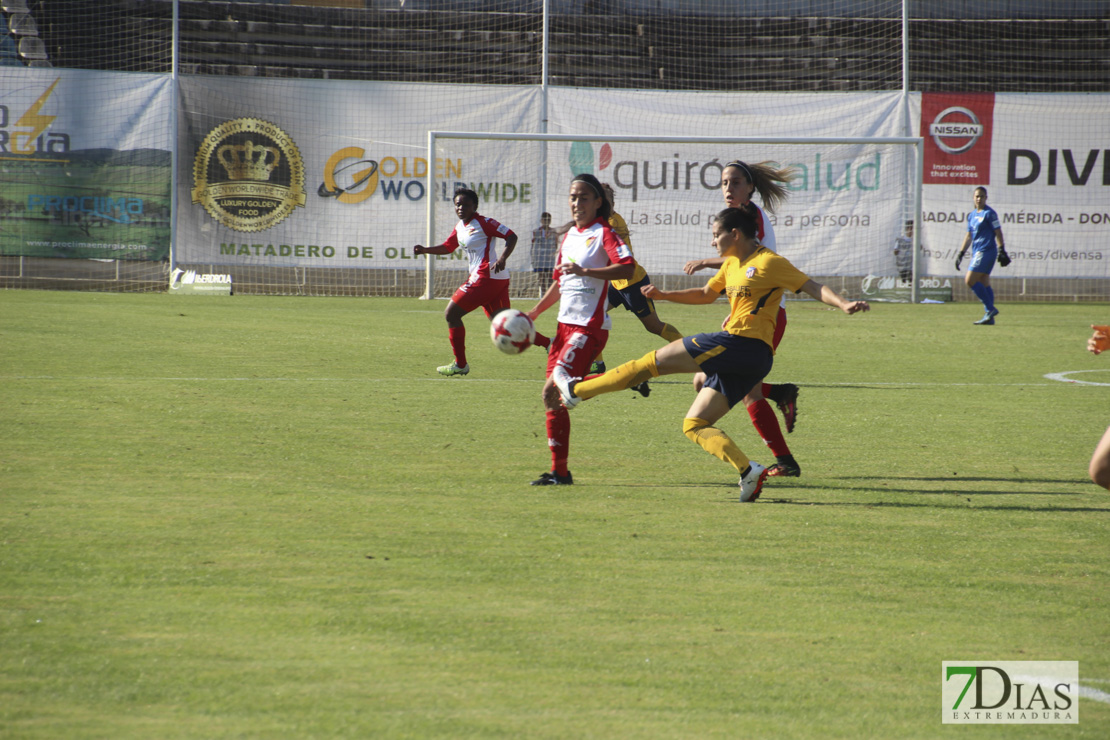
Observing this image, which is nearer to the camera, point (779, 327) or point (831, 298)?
point (831, 298)

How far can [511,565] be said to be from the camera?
4.71m

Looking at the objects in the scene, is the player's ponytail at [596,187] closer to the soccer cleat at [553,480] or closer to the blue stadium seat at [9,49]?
the soccer cleat at [553,480]

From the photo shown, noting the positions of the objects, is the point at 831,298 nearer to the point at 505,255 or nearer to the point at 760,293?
the point at 760,293

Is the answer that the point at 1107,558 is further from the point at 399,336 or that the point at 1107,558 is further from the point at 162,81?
the point at 162,81

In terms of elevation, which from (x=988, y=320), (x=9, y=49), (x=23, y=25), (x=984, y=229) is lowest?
(x=988, y=320)

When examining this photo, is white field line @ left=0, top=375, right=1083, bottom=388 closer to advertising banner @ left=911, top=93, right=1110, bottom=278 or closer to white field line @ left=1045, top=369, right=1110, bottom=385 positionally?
white field line @ left=1045, top=369, right=1110, bottom=385

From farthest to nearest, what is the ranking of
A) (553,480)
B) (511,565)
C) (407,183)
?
(407,183)
(553,480)
(511,565)

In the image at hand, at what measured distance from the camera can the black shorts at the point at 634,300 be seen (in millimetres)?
9617

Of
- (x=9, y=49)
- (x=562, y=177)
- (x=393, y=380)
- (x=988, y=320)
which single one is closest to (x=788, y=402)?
(x=393, y=380)

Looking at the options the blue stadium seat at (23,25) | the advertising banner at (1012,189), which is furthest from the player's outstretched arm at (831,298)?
the blue stadium seat at (23,25)

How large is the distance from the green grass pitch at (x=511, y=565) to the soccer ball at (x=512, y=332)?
75cm

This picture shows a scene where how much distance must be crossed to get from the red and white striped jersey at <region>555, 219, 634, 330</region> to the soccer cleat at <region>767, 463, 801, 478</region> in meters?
1.34

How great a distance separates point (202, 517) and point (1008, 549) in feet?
12.2

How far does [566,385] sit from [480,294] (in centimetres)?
582
